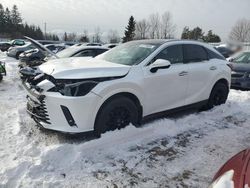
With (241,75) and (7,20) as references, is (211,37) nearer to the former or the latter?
(241,75)

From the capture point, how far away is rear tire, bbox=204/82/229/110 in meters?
6.41

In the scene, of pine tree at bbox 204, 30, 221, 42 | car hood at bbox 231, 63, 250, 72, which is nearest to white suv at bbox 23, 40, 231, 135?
car hood at bbox 231, 63, 250, 72

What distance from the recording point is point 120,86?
14.3ft

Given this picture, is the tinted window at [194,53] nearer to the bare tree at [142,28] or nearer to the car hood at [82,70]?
the car hood at [82,70]

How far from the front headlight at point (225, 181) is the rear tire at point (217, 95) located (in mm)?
4279

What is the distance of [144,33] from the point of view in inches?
2537

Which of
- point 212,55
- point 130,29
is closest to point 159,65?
point 212,55

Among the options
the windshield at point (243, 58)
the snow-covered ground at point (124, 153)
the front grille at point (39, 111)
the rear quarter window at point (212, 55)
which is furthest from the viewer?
the windshield at point (243, 58)

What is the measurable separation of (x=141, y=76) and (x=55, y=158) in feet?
6.16

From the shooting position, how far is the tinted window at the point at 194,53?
5.67 m

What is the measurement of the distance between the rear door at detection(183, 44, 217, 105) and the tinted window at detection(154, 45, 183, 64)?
0.48 feet

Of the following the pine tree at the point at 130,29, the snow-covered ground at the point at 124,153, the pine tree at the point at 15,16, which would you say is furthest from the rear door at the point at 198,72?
the pine tree at the point at 15,16

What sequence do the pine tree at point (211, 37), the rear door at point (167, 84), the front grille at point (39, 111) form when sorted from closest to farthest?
the front grille at point (39, 111)
the rear door at point (167, 84)
the pine tree at point (211, 37)

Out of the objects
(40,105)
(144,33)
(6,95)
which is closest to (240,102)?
(40,105)
